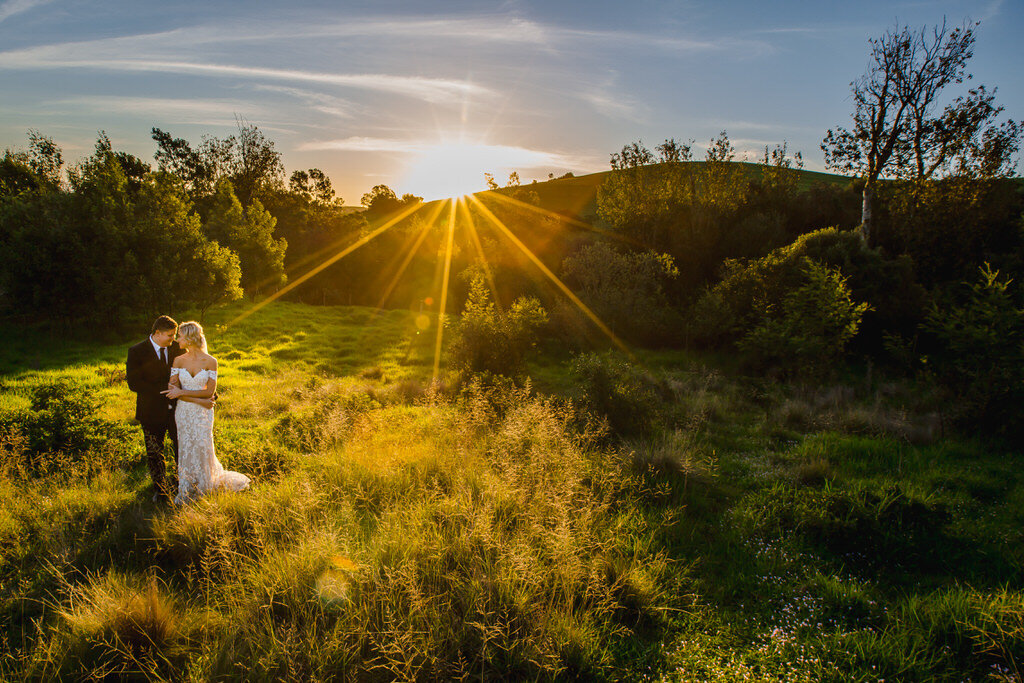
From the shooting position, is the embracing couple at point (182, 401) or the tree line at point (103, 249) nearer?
the embracing couple at point (182, 401)

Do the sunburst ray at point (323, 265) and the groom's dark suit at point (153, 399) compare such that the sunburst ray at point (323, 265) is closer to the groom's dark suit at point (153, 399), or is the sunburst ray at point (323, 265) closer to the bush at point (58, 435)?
the bush at point (58, 435)

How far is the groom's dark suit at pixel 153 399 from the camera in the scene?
6.57 m

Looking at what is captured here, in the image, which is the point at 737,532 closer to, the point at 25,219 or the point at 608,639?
the point at 608,639

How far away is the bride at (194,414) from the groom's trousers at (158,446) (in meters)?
0.48

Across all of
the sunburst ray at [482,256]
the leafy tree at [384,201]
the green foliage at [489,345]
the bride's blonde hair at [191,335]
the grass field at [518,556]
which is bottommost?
the grass field at [518,556]

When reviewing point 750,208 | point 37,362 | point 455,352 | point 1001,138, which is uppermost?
point 1001,138

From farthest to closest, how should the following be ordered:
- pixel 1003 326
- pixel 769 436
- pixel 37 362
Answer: pixel 37 362 → pixel 769 436 → pixel 1003 326

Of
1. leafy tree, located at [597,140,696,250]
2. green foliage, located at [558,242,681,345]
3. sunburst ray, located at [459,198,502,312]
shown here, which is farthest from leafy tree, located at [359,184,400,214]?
green foliage, located at [558,242,681,345]

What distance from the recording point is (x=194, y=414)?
6434mm

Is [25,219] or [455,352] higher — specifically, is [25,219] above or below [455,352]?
above

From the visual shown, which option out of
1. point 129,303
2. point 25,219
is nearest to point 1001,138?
→ point 129,303

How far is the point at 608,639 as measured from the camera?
3979 millimetres

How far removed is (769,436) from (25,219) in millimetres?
28433


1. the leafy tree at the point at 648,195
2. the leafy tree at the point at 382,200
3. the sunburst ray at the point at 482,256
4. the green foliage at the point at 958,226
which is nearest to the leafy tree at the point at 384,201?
the leafy tree at the point at 382,200
